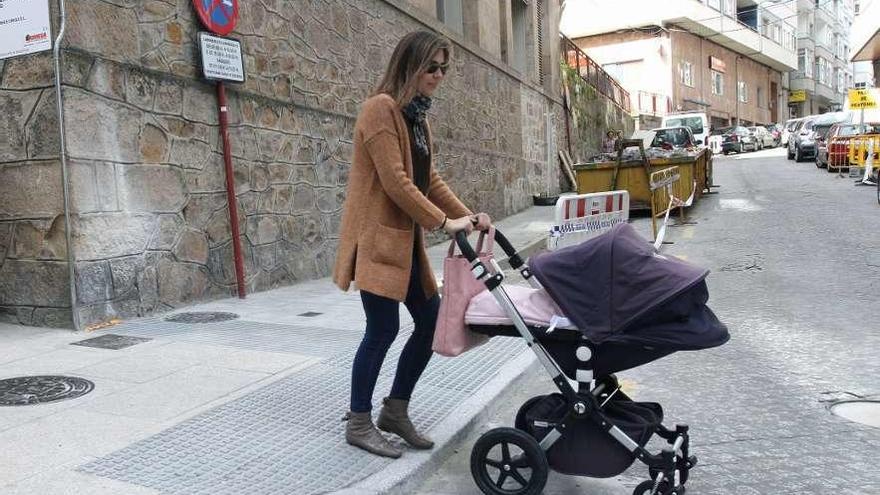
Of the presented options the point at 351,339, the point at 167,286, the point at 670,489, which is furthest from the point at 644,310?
the point at 167,286

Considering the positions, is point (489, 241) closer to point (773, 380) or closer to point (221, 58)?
point (773, 380)

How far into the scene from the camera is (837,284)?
25.2 ft

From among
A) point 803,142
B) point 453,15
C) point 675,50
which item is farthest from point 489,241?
point 675,50

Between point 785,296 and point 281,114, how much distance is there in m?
5.70

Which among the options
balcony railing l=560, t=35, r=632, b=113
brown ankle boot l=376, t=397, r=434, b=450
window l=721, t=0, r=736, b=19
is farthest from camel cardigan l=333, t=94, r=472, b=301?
window l=721, t=0, r=736, b=19

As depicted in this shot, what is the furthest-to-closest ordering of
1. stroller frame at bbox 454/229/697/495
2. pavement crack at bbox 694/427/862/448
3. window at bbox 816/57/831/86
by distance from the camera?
window at bbox 816/57/831/86 → pavement crack at bbox 694/427/862/448 → stroller frame at bbox 454/229/697/495

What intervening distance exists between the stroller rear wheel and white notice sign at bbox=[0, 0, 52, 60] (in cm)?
463

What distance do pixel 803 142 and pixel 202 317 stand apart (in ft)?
86.4

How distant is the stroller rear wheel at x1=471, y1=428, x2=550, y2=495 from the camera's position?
3.05 m

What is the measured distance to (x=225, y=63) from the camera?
7.09 meters

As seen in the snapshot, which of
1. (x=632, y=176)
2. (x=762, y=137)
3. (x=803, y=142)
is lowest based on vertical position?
(x=632, y=176)

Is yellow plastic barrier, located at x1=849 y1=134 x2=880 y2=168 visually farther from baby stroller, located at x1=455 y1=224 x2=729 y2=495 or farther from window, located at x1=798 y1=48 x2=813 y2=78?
window, located at x1=798 y1=48 x2=813 y2=78

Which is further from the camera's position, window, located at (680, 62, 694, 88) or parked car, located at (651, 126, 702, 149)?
window, located at (680, 62, 694, 88)

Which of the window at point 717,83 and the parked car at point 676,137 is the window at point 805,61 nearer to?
the window at point 717,83
